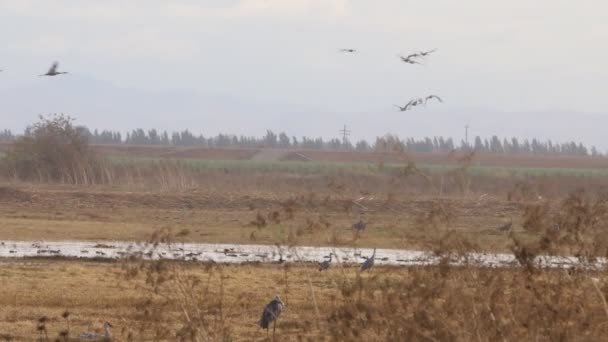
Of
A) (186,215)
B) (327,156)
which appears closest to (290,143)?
(327,156)

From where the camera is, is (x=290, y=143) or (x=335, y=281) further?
(x=290, y=143)

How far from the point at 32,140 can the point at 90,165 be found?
10.2 ft

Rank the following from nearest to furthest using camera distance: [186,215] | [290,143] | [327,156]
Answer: [186,215] < [327,156] < [290,143]

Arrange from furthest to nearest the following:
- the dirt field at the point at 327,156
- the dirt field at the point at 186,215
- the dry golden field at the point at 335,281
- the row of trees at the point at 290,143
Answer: the row of trees at the point at 290,143, the dirt field at the point at 327,156, the dirt field at the point at 186,215, the dry golden field at the point at 335,281

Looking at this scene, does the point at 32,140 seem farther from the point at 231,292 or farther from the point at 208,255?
the point at 231,292

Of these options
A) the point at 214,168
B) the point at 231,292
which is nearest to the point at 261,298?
the point at 231,292

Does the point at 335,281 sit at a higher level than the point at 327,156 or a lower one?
higher

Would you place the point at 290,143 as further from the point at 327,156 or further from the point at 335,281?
the point at 335,281

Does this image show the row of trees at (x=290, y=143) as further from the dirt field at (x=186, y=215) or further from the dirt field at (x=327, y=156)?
the dirt field at (x=186, y=215)

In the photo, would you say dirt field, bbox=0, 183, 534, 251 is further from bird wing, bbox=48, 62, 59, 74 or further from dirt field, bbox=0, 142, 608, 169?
dirt field, bbox=0, 142, 608, 169

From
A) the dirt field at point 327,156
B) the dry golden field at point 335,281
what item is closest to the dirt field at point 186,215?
the dry golden field at point 335,281

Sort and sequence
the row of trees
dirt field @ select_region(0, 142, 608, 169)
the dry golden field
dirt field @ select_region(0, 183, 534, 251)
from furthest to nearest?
1. the row of trees
2. dirt field @ select_region(0, 142, 608, 169)
3. dirt field @ select_region(0, 183, 534, 251)
4. the dry golden field

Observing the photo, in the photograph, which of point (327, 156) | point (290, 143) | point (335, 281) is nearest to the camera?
point (335, 281)

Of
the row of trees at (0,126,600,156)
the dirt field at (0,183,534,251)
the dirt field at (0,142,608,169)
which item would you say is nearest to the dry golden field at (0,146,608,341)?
the dirt field at (0,183,534,251)
